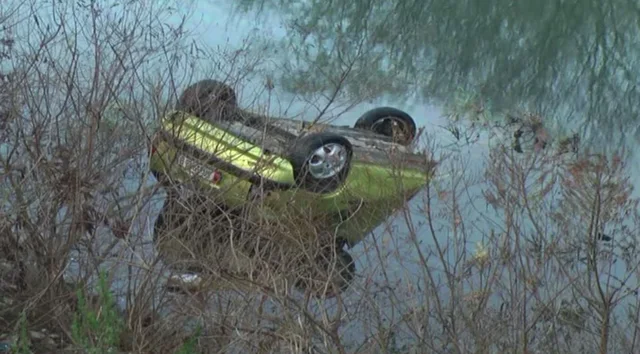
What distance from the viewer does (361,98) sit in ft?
33.3

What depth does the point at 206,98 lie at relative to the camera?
853 centimetres

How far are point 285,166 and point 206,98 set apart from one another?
96 cm

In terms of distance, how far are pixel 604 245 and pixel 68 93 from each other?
137 inches

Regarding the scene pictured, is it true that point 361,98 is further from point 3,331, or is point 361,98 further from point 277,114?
point 3,331

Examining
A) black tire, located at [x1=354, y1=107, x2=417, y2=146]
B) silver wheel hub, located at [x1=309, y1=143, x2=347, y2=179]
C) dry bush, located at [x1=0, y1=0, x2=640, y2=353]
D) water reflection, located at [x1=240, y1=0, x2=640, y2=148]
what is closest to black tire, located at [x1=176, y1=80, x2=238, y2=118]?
dry bush, located at [x1=0, y1=0, x2=640, y2=353]

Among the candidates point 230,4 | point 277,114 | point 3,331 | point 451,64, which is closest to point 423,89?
point 451,64

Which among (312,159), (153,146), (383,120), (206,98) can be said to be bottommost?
(153,146)

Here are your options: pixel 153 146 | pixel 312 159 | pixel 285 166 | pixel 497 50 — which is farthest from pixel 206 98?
pixel 497 50

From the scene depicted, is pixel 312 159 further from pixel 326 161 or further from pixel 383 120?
pixel 383 120

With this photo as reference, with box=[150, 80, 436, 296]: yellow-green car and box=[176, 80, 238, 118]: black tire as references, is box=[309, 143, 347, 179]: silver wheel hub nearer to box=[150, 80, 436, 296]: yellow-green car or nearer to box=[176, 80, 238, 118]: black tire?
box=[150, 80, 436, 296]: yellow-green car

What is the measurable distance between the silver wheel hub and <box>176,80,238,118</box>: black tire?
79 cm

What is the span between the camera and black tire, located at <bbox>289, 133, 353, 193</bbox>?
9164 mm

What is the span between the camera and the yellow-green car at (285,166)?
8125 millimetres

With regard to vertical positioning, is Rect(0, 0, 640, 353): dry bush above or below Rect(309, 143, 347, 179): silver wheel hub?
below
